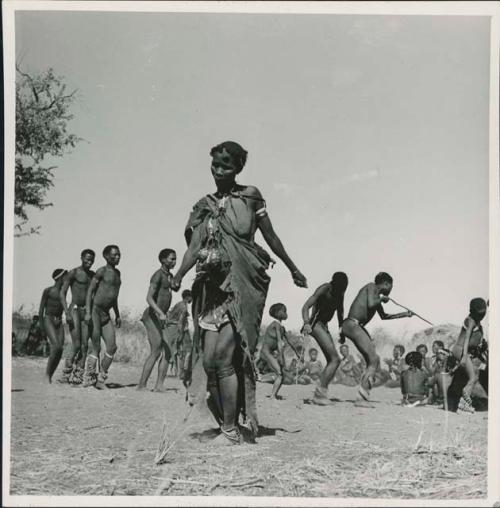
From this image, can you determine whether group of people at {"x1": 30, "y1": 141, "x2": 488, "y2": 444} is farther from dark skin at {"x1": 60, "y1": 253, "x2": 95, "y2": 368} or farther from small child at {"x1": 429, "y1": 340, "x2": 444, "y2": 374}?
small child at {"x1": 429, "y1": 340, "x2": 444, "y2": 374}

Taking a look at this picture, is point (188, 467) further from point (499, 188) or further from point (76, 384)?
point (499, 188)

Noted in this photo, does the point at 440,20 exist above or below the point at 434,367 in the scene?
above

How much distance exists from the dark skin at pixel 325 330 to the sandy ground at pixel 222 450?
622 millimetres

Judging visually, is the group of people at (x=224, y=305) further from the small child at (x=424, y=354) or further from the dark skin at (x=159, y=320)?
the small child at (x=424, y=354)

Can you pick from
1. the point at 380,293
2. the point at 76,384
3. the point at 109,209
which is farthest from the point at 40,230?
the point at 380,293

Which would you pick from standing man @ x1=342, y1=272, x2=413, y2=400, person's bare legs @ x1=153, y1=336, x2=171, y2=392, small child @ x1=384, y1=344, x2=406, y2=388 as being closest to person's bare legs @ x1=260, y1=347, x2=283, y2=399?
standing man @ x1=342, y1=272, x2=413, y2=400

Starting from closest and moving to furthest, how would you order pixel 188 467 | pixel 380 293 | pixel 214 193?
pixel 188 467, pixel 214 193, pixel 380 293

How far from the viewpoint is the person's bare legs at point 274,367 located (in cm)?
885

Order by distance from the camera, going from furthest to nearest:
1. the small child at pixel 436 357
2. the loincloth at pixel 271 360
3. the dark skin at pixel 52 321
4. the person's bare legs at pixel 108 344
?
1. the loincloth at pixel 271 360
2. the person's bare legs at pixel 108 344
3. the small child at pixel 436 357
4. the dark skin at pixel 52 321

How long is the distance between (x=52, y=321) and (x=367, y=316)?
298 cm

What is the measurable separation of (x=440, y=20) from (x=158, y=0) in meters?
2.48

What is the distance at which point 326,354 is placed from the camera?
29.6 feet

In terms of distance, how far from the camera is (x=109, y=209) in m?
8.32

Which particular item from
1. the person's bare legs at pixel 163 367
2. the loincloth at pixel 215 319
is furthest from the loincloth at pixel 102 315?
A: the loincloth at pixel 215 319
